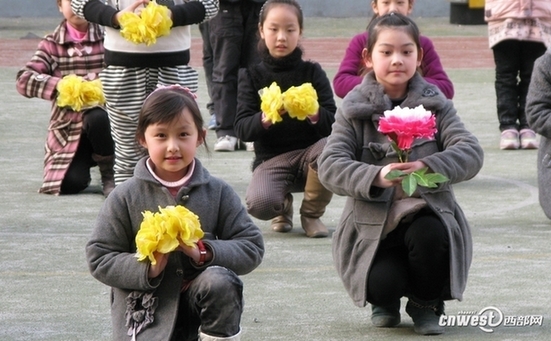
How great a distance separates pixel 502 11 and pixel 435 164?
6.08 m

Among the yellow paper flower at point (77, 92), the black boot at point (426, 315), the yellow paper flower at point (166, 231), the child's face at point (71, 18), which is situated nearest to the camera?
the yellow paper flower at point (166, 231)

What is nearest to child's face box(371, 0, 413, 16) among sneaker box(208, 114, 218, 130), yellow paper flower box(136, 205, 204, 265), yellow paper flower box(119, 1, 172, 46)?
yellow paper flower box(119, 1, 172, 46)

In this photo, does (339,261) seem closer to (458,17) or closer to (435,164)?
(435,164)

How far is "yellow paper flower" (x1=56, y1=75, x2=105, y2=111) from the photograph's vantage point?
891 centimetres

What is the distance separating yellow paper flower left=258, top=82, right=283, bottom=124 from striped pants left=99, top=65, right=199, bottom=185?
79cm

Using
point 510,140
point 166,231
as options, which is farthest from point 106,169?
point 166,231

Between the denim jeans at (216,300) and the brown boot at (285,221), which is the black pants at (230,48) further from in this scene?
the denim jeans at (216,300)

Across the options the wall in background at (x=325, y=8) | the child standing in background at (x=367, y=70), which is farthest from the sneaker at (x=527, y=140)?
the wall in background at (x=325, y=8)

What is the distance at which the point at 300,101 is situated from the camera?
23.8 feet

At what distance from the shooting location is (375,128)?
18.4ft

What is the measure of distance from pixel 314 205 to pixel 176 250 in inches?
127

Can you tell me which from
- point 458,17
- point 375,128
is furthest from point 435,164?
point 458,17

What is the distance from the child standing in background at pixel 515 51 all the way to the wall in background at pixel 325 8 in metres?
17.1

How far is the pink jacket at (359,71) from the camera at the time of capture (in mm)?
8023
